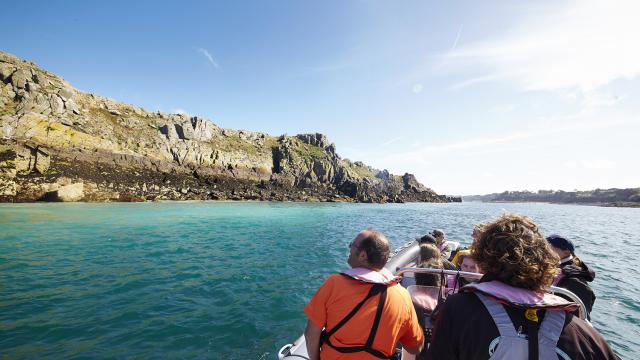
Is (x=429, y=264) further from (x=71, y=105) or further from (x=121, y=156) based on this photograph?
(x=71, y=105)

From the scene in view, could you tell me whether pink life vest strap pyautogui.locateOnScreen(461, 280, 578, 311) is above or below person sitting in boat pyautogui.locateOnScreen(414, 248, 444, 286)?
above

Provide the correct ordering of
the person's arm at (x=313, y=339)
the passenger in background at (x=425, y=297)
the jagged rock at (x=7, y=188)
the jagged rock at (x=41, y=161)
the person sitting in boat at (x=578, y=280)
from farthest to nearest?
1. the jagged rock at (x=41, y=161)
2. the jagged rock at (x=7, y=188)
3. the person sitting in boat at (x=578, y=280)
4. the passenger in background at (x=425, y=297)
5. the person's arm at (x=313, y=339)

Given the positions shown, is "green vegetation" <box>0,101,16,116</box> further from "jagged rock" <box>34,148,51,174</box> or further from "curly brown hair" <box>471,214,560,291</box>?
"curly brown hair" <box>471,214,560,291</box>

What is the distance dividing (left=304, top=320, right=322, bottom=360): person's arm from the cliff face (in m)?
54.9

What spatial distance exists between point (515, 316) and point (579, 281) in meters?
3.79

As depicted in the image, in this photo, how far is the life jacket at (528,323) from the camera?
→ 61.3 inches

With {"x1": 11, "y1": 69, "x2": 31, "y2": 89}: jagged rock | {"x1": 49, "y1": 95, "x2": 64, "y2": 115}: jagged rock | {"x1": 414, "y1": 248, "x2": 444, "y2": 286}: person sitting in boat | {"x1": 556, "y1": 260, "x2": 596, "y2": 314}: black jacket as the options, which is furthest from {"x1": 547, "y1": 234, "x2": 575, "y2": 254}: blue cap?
{"x1": 11, "y1": 69, "x2": 31, "y2": 89}: jagged rock

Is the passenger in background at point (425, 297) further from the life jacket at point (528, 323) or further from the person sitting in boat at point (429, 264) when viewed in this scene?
the life jacket at point (528, 323)

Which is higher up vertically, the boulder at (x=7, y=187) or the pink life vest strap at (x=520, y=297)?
the boulder at (x=7, y=187)

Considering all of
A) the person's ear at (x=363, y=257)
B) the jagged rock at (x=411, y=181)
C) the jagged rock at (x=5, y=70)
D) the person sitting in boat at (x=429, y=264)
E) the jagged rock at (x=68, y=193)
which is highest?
the jagged rock at (x=5, y=70)

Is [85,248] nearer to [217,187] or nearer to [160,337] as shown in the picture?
[160,337]

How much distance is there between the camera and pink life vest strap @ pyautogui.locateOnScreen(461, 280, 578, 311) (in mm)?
1592

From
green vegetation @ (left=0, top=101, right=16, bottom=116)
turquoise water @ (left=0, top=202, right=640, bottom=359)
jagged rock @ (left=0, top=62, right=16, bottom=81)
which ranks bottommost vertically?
turquoise water @ (left=0, top=202, right=640, bottom=359)

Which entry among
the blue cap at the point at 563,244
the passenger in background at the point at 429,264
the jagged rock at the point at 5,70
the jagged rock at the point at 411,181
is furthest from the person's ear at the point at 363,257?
the jagged rock at the point at 411,181
